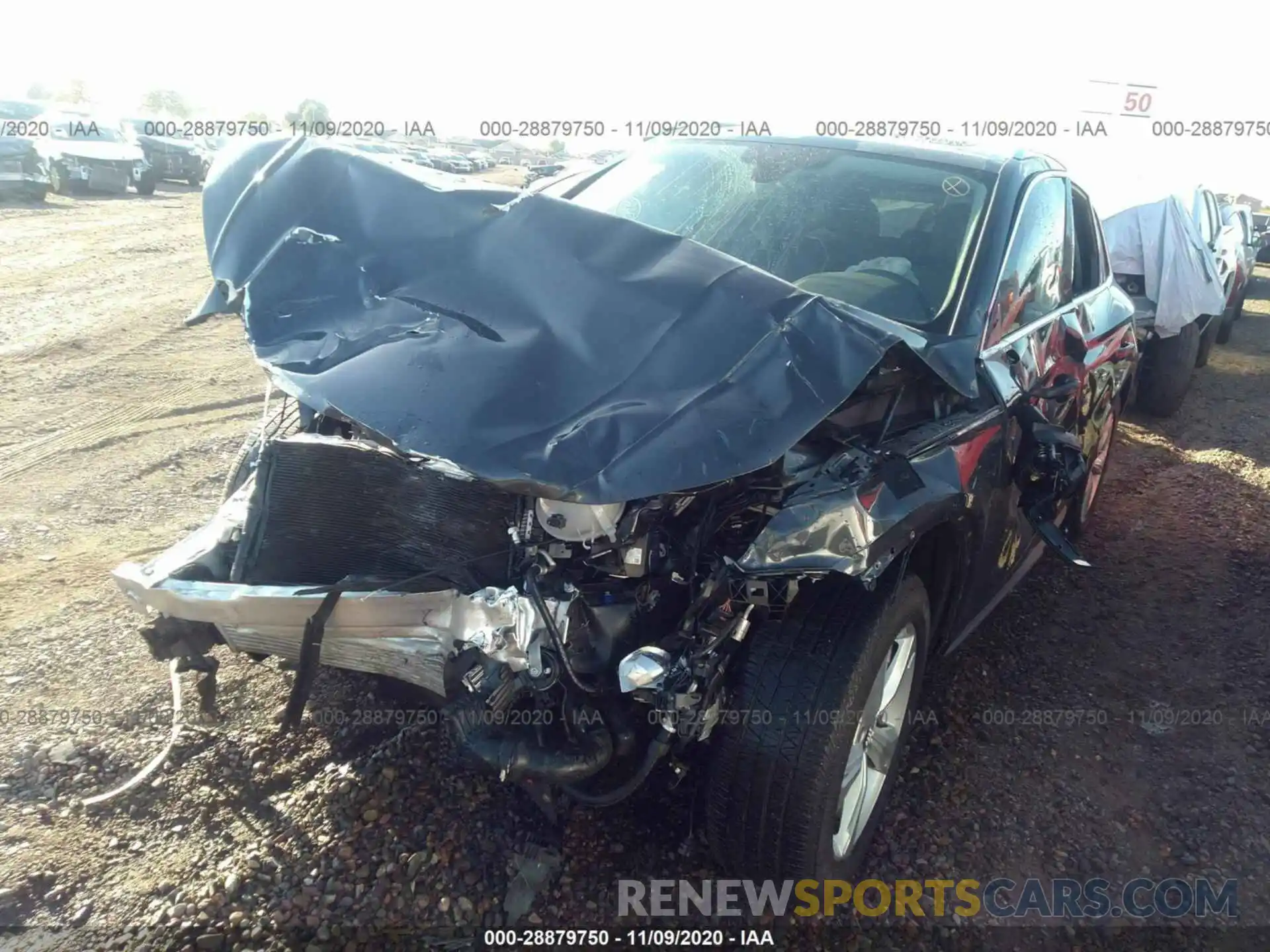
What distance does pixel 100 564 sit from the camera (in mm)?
3834

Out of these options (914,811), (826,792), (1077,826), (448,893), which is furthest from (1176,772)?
(448,893)

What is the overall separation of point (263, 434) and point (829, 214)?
2.08 metres

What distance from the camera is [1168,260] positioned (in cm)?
783

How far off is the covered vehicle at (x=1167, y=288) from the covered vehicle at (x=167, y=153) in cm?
1932

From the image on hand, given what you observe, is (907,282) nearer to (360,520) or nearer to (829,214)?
(829,214)

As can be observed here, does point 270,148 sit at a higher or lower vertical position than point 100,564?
higher

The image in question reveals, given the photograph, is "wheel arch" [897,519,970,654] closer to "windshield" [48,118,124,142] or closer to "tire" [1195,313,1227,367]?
"tire" [1195,313,1227,367]

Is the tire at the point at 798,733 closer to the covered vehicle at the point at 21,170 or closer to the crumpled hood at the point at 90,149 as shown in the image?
the covered vehicle at the point at 21,170

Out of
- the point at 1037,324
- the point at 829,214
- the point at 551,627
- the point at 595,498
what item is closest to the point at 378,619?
the point at 551,627

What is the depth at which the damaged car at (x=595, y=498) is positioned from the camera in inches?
79.4

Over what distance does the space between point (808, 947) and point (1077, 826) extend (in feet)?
3.39

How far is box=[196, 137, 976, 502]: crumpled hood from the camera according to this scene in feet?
6.35

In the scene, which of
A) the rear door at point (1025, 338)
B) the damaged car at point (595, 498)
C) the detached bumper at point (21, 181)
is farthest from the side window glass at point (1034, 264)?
the detached bumper at point (21, 181)

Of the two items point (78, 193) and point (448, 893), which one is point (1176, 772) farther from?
point (78, 193)
